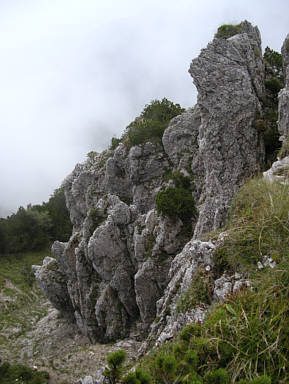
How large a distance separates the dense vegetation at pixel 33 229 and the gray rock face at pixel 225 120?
48.6 meters

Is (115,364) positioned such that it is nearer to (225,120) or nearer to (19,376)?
(19,376)

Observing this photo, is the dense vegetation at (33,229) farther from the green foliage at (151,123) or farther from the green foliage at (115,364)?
the green foliage at (115,364)

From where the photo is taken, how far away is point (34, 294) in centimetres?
4300

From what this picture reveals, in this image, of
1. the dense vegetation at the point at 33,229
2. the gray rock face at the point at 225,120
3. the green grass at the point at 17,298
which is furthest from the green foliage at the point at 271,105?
the dense vegetation at the point at 33,229

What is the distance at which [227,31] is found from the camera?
22656 millimetres

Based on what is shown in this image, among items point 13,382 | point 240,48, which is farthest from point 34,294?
A: point 240,48

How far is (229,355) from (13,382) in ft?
58.8

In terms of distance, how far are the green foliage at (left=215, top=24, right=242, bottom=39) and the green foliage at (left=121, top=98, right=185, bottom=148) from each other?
39.6 ft

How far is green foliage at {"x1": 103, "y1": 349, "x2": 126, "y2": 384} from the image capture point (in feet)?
12.0

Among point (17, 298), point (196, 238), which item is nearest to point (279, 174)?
point (196, 238)

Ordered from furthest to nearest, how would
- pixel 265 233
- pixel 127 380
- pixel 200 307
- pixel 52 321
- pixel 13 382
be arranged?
pixel 52 321 < pixel 13 382 < pixel 200 307 < pixel 265 233 < pixel 127 380

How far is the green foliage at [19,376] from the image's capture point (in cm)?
1676

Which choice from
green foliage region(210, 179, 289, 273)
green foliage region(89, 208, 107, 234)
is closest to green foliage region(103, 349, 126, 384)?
green foliage region(210, 179, 289, 273)

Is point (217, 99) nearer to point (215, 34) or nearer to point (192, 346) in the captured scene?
point (215, 34)
